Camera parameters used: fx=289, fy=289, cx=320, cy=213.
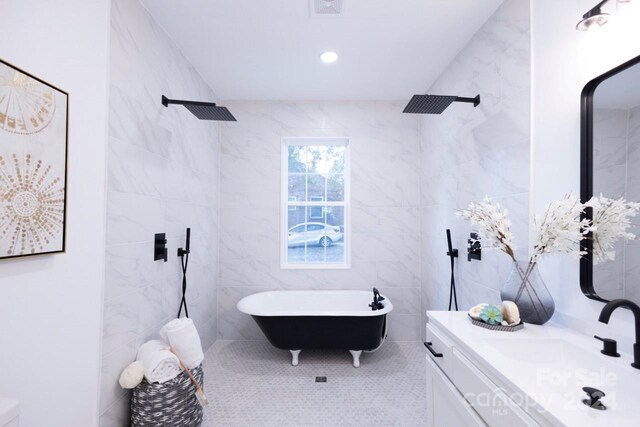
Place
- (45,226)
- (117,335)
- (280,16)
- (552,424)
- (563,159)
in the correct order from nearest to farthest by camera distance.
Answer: (552,424)
(45,226)
(563,159)
(117,335)
(280,16)

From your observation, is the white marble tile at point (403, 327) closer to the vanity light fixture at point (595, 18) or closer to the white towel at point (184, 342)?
the white towel at point (184, 342)

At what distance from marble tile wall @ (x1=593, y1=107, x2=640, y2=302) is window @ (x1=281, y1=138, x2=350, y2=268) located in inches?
93.8

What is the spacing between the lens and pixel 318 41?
228 cm

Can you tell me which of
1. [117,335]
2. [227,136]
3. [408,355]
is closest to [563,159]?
[408,355]

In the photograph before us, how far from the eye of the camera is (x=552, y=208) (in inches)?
50.3

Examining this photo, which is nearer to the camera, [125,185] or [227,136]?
[125,185]

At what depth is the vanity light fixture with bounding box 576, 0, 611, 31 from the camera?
3.92 ft

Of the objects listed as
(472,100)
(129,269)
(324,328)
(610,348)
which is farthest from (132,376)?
(472,100)

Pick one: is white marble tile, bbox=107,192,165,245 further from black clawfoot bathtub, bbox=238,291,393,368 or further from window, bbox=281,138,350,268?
window, bbox=281,138,350,268

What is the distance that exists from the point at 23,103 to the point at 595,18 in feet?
7.63

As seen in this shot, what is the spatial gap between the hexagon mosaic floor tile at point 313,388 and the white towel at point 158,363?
0.53 m

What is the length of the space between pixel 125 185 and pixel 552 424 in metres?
2.20

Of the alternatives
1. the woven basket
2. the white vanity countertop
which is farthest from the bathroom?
the woven basket

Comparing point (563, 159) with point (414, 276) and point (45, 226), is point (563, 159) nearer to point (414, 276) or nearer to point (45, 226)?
point (414, 276)
